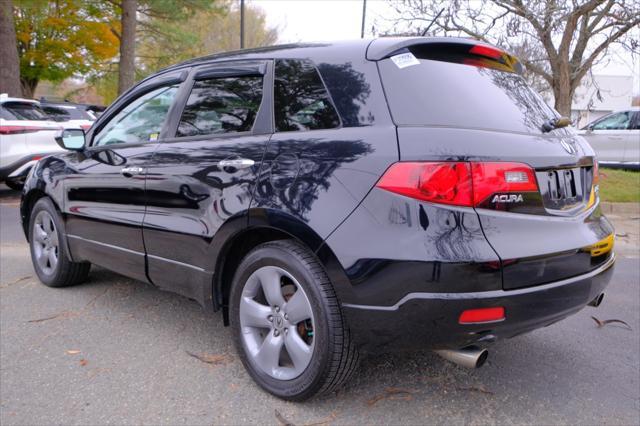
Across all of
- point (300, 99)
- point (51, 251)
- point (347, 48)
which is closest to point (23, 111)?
point (51, 251)

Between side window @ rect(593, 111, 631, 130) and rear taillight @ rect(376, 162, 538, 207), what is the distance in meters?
13.0

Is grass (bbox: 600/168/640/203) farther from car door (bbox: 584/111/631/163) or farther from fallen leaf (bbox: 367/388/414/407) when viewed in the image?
fallen leaf (bbox: 367/388/414/407)

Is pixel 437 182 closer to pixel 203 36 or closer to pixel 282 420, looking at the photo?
pixel 282 420

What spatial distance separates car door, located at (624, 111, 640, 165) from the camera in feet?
42.2

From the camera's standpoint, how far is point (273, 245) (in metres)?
2.61

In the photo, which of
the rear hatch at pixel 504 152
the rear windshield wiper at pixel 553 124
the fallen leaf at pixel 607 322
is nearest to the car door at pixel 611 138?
the fallen leaf at pixel 607 322

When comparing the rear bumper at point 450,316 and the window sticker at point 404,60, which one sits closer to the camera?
the rear bumper at point 450,316

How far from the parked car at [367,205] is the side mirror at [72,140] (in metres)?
1.00

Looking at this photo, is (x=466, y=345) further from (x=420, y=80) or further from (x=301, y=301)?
(x=420, y=80)

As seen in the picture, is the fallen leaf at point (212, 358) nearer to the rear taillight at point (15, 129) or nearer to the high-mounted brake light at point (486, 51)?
the high-mounted brake light at point (486, 51)

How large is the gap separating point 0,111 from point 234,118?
25.5 feet

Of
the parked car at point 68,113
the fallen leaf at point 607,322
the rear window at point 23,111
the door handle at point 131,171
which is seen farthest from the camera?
the parked car at point 68,113

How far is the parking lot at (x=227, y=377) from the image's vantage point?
2.55 metres

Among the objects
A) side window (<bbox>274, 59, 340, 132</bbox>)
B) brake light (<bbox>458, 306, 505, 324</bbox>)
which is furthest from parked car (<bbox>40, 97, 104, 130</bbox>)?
brake light (<bbox>458, 306, 505, 324</bbox>)
